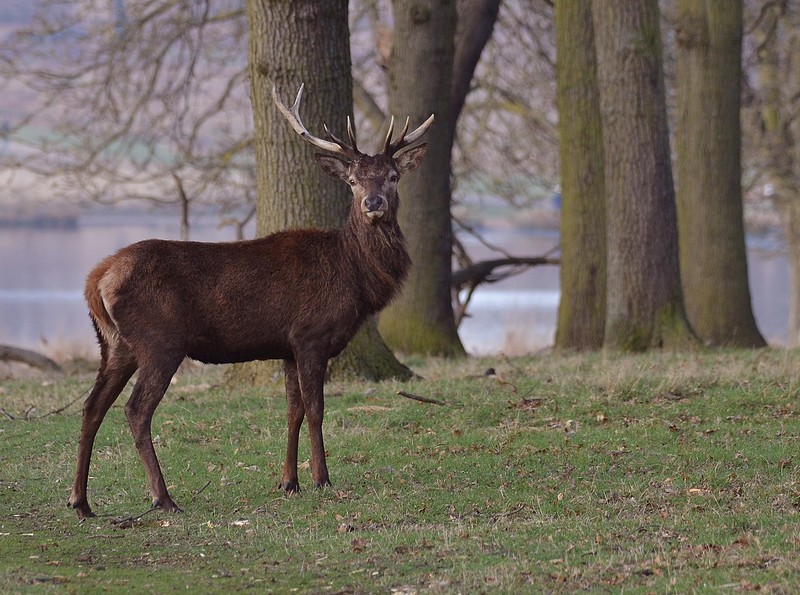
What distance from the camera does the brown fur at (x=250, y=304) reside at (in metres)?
8.08

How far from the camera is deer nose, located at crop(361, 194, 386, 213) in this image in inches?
337

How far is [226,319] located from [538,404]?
3.36 m

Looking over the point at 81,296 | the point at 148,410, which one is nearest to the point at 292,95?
the point at 148,410

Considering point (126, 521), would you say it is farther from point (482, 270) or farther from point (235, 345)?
point (482, 270)

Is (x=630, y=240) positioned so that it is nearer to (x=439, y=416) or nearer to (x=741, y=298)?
(x=741, y=298)

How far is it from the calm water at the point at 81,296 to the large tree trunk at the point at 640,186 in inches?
234

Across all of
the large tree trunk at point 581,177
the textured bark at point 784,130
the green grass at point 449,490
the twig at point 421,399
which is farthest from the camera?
the textured bark at point 784,130

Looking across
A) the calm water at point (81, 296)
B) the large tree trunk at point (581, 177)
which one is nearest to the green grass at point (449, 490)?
the large tree trunk at point (581, 177)

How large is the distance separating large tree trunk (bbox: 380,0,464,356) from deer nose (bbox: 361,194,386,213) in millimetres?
8112

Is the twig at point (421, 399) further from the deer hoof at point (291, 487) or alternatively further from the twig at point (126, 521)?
the twig at point (126, 521)

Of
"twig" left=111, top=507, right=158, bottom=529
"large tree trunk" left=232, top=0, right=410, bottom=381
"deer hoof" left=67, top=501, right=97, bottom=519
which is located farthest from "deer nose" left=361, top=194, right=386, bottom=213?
"large tree trunk" left=232, top=0, right=410, bottom=381

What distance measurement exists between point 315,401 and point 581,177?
30.8 feet

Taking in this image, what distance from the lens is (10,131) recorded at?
20.2 m

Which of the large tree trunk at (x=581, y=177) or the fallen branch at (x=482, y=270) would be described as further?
the fallen branch at (x=482, y=270)
